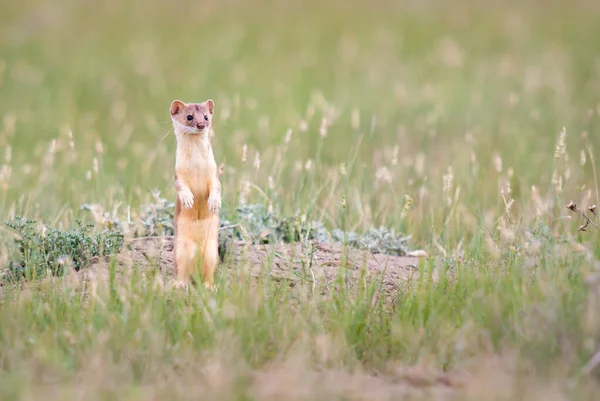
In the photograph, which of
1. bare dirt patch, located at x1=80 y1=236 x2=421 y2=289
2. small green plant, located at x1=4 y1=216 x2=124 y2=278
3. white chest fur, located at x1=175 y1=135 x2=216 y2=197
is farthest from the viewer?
small green plant, located at x1=4 y1=216 x2=124 y2=278

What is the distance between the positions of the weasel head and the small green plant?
91 cm

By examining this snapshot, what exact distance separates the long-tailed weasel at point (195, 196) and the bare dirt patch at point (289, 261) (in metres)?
0.17

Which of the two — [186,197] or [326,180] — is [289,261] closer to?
[186,197]

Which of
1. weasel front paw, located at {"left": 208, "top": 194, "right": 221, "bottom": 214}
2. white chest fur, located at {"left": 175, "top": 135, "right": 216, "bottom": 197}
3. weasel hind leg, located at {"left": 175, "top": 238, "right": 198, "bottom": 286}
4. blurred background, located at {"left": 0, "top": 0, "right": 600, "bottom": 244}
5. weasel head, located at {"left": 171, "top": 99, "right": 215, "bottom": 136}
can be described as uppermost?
blurred background, located at {"left": 0, "top": 0, "right": 600, "bottom": 244}

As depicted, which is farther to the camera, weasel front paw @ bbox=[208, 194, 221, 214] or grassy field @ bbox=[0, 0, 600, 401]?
weasel front paw @ bbox=[208, 194, 221, 214]

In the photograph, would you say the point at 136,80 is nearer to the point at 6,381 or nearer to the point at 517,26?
the point at 517,26

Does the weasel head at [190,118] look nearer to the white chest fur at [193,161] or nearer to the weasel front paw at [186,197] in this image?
the white chest fur at [193,161]

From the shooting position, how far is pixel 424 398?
12.7 ft

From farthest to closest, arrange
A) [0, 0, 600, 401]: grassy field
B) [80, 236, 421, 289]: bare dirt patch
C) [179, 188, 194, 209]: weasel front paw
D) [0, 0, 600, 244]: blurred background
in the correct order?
[0, 0, 600, 244]: blurred background, [80, 236, 421, 289]: bare dirt patch, [179, 188, 194, 209]: weasel front paw, [0, 0, 600, 401]: grassy field

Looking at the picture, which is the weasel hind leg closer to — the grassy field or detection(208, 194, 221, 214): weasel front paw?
the grassy field

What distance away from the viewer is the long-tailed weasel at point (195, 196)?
5328mm

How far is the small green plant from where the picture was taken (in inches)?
227

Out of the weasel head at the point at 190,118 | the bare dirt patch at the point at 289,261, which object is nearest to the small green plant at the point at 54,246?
the bare dirt patch at the point at 289,261

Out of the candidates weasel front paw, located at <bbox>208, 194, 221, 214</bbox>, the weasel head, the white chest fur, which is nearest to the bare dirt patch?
weasel front paw, located at <bbox>208, 194, 221, 214</bbox>
